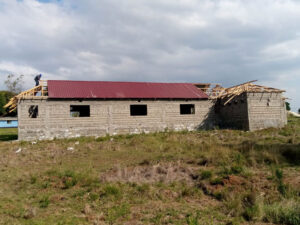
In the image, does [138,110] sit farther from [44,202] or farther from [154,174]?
[44,202]

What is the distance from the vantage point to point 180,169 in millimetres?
7910

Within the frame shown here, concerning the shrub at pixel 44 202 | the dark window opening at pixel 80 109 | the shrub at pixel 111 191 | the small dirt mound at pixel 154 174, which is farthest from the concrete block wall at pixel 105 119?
the shrub at pixel 111 191

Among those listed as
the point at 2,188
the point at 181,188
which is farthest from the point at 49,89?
the point at 181,188

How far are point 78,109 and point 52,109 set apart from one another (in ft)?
19.1

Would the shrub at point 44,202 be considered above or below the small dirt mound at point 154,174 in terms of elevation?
below

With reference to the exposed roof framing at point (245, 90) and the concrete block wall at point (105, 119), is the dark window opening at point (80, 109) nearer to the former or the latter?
the concrete block wall at point (105, 119)

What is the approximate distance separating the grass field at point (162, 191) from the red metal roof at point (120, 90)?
9325 millimetres

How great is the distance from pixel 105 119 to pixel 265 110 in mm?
12993

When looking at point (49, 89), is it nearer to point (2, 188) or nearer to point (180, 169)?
point (2, 188)

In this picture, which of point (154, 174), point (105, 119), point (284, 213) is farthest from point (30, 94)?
point (284, 213)

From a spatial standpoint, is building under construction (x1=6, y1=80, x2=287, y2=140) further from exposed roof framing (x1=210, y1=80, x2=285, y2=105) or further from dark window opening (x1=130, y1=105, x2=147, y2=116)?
dark window opening (x1=130, y1=105, x2=147, y2=116)

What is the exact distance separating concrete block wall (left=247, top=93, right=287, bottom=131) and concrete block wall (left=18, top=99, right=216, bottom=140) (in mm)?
3719

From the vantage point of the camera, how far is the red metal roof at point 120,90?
61.1ft

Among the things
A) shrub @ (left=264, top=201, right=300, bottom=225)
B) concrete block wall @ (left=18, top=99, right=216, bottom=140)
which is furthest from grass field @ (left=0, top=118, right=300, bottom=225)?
concrete block wall @ (left=18, top=99, right=216, bottom=140)
